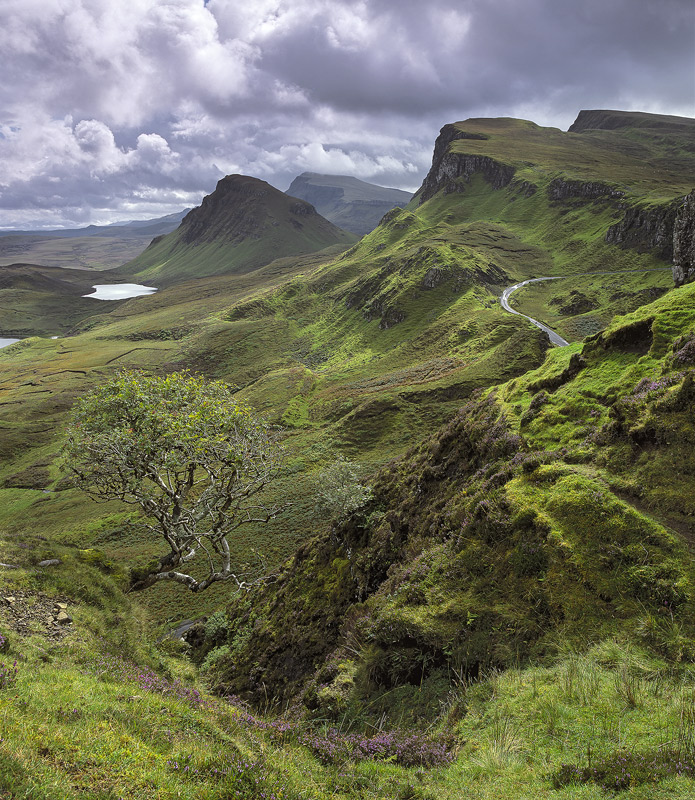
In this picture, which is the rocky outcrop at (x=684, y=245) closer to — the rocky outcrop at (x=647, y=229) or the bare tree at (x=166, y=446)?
the bare tree at (x=166, y=446)

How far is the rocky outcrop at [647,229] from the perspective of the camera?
12393cm

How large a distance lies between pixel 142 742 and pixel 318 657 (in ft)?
35.3

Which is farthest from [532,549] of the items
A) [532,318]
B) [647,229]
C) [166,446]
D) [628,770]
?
[647,229]

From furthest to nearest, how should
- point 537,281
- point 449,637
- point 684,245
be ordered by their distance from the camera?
point 537,281 → point 684,245 → point 449,637

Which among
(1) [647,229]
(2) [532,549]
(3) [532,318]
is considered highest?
(1) [647,229]

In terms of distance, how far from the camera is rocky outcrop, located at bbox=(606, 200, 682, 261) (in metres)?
124

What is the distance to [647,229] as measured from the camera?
132 metres

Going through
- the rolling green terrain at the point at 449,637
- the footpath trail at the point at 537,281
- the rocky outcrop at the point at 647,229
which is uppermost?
the rocky outcrop at the point at 647,229

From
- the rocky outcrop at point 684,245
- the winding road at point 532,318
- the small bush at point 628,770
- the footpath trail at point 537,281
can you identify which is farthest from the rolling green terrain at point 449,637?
the footpath trail at point 537,281

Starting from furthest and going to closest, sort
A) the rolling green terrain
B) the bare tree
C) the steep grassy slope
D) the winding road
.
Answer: the winding road, the bare tree, the steep grassy slope, the rolling green terrain

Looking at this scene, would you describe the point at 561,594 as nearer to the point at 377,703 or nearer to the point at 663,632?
the point at 663,632

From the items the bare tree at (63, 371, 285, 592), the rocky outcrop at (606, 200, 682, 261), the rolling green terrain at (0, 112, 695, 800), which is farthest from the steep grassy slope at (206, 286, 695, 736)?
the rocky outcrop at (606, 200, 682, 261)

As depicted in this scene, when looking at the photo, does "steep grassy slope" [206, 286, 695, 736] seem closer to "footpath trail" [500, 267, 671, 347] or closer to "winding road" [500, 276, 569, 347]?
"winding road" [500, 276, 569, 347]

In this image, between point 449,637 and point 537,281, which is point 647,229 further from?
point 449,637
